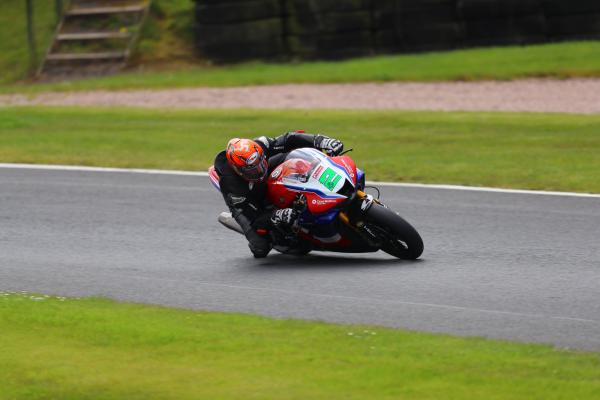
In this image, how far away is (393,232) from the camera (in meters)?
8.64

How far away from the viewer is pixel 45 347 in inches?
258

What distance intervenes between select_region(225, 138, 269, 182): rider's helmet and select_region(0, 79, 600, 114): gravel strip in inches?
417

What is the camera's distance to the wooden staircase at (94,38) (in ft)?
86.6

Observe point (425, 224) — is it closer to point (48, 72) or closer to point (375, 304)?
point (375, 304)

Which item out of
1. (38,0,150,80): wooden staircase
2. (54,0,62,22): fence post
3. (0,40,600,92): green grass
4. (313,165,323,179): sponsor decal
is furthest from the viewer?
(54,0,62,22): fence post

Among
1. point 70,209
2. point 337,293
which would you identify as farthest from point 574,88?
point 337,293

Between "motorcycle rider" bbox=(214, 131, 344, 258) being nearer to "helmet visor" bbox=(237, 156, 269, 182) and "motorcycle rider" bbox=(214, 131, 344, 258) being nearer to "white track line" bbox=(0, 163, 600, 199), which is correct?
"helmet visor" bbox=(237, 156, 269, 182)

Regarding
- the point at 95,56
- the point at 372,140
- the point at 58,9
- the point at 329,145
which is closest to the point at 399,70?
the point at 372,140

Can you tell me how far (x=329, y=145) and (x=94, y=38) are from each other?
18918mm

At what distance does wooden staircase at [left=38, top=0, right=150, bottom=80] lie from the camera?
1039 inches

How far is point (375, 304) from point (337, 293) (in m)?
0.44

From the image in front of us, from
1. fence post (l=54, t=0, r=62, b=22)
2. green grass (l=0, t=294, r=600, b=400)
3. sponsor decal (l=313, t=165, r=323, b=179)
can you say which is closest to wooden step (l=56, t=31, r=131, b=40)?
fence post (l=54, t=0, r=62, b=22)

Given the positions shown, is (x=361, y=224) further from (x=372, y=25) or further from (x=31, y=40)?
(x=31, y=40)

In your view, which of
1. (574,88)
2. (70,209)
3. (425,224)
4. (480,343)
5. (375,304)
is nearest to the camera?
(480,343)
